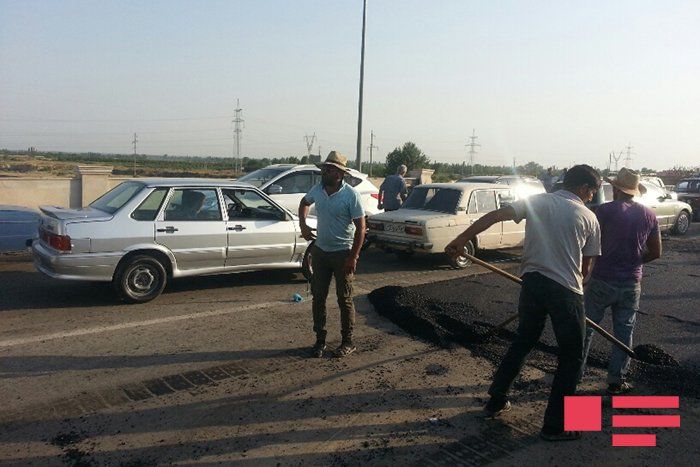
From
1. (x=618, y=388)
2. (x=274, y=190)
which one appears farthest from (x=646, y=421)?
(x=274, y=190)

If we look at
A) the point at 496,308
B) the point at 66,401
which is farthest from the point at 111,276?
the point at 496,308

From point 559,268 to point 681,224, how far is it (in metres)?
14.9

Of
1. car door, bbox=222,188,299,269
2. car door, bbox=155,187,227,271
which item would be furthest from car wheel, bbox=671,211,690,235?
car door, bbox=155,187,227,271

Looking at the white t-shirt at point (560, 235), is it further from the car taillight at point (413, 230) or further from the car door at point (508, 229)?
the car door at point (508, 229)

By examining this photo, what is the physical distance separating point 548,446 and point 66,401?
3.59 meters

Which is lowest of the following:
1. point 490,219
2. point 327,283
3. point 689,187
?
point 327,283

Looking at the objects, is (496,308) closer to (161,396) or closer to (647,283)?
(647,283)

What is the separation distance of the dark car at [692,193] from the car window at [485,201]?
1496 cm

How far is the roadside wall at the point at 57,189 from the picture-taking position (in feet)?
41.4

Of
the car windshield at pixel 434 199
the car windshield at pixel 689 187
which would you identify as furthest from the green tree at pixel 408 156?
the car windshield at pixel 434 199

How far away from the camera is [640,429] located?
12.9 feet

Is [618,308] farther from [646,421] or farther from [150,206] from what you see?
[150,206]

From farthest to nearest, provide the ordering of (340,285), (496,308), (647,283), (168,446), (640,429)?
(647,283) → (496,308) → (340,285) → (640,429) → (168,446)

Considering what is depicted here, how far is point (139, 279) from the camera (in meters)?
6.81
